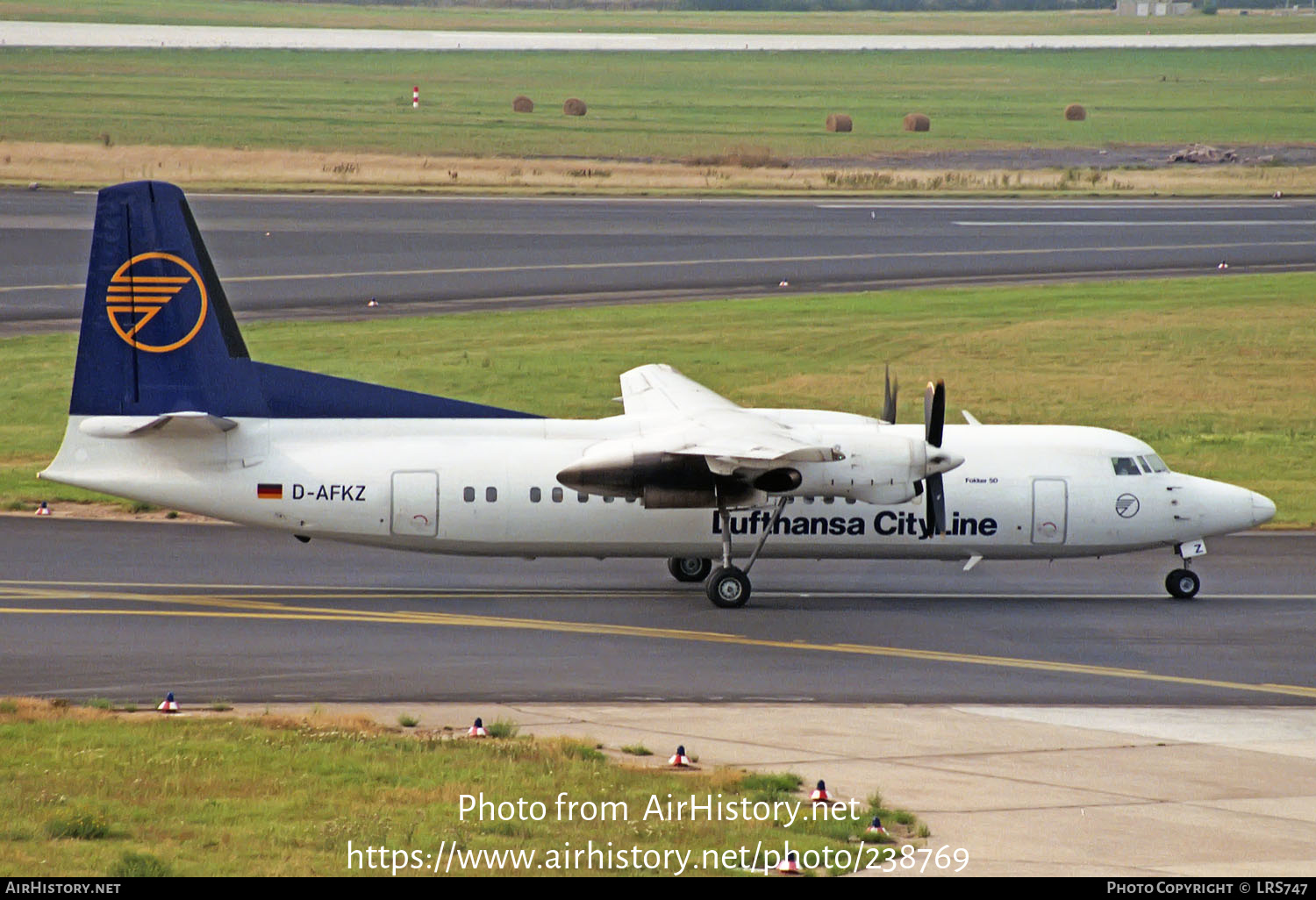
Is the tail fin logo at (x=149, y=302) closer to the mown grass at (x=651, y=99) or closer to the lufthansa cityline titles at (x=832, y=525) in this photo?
the lufthansa cityline titles at (x=832, y=525)

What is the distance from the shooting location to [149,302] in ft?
92.5

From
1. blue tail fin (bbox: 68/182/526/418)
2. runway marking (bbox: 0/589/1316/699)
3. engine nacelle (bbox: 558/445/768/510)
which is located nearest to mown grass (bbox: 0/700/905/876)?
runway marking (bbox: 0/589/1316/699)

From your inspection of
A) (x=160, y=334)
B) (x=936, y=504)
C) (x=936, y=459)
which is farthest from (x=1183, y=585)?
(x=160, y=334)

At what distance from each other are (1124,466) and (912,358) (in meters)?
22.6

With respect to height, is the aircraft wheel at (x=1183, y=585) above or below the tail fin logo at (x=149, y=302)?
below

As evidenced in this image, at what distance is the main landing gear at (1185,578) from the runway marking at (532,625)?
17.6ft

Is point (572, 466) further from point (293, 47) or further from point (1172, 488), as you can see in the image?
point (293, 47)

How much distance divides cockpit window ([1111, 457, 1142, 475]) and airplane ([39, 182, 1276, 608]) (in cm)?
237

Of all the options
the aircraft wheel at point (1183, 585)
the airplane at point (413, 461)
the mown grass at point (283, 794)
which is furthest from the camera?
the aircraft wheel at point (1183, 585)

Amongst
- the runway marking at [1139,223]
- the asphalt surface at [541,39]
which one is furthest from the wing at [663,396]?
the asphalt surface at [541,39]

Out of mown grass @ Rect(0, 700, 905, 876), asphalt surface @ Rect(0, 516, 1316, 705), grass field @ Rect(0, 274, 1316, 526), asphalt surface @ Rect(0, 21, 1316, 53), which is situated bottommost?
mown grass @ Rect(0, 700, 905, 876)

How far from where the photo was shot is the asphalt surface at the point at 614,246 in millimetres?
60719

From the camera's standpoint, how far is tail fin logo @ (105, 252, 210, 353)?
2809 centimetres

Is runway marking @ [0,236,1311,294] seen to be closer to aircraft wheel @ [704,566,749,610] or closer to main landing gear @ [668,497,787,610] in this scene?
main landing gear @ [668,497,787,610]
